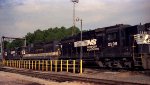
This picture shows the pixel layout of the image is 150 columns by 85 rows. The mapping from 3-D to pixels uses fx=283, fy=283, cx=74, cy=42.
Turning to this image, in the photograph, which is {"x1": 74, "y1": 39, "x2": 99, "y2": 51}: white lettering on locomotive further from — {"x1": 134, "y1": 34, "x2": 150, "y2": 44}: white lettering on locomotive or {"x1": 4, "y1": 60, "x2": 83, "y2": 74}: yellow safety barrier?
{"x1": 134, "y1": 34, "x2": 150, "y2": 44}: white lettering on locomotive

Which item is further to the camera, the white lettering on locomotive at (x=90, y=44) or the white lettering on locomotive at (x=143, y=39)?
the white lettering on locomotive at (x=90, y=44)

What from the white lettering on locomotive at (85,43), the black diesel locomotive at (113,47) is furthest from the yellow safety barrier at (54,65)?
the white lettering on locomotive at (85,43)

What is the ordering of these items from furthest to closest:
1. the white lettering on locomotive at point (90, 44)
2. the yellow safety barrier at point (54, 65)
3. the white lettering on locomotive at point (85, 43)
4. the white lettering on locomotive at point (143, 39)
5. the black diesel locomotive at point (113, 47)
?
the white lettering on locomotive at point (85, 43) → the white lettering on locomotive at point (90, 44) → the yellow safety barrier at point (54, 65) → the black diesel locomotive at point (113, 47) → the white lettering on locomotive at point (143, 39)

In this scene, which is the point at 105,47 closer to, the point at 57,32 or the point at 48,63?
the point at 48,63

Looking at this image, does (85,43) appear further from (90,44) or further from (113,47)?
(113,47)

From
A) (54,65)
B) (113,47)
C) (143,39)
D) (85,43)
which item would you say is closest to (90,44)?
(85,43)

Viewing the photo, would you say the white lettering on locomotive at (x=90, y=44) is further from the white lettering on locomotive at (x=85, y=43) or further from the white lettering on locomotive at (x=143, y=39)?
the white lettering on locomotive at (x=143, y=39)

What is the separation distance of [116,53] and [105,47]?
1577mm

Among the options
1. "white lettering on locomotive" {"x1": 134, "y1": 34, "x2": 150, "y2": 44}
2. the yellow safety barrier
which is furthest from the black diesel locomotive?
the yellow safety barrier

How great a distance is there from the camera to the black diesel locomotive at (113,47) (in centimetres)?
2056

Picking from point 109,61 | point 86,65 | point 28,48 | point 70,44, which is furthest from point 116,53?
point 28,48

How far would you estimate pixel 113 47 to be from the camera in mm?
23188

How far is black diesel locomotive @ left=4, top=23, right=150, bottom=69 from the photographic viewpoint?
20562mm

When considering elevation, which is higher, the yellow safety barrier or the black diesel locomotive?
the black diesel locomotive
